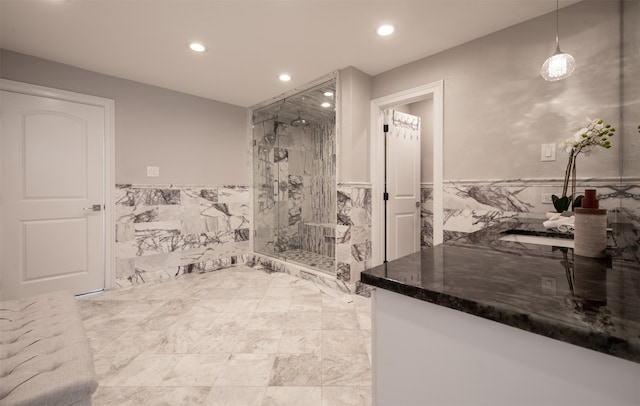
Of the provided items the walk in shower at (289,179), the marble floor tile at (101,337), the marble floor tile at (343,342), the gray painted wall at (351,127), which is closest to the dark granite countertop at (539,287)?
the marble floor tile at (343,342)

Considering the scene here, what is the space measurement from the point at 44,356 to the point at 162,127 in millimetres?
3072

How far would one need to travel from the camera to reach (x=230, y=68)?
3.04 metres

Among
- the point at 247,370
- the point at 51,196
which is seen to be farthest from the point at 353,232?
the point at 51,196

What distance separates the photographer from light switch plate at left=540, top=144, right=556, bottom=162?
6.84 feet

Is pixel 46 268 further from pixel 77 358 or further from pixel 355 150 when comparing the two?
pixel 355 150

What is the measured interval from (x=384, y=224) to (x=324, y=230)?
37.0 inches

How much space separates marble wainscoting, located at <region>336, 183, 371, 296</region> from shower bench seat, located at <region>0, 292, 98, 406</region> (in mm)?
2213

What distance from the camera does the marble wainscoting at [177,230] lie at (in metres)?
3.29

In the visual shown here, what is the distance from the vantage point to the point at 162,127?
3.55m

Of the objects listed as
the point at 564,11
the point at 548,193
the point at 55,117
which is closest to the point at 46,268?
the point at 55,117

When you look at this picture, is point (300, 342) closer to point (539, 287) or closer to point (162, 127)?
point (539, 287)

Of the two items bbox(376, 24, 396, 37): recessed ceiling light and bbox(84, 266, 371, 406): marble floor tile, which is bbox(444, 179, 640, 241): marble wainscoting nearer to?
bbox(84, 266, 371, 406): marble floor tile

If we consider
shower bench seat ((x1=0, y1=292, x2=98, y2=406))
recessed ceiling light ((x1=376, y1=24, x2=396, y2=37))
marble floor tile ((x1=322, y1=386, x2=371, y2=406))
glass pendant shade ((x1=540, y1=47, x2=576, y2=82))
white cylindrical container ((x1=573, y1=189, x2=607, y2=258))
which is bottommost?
marble floor tile ((x1=322, y1=386, x2=371, y2=406))

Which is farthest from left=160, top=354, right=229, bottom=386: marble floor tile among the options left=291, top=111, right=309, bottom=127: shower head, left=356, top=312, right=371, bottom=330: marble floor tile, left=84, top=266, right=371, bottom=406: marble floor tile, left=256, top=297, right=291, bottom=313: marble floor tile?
left=291, top=111, right=309, bottom=127: shower head
